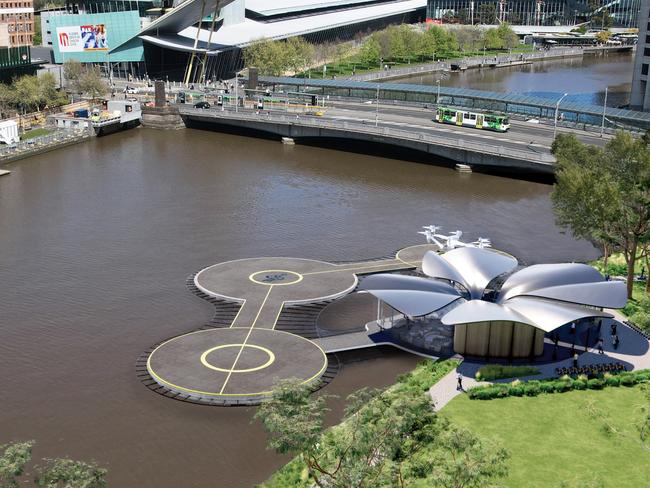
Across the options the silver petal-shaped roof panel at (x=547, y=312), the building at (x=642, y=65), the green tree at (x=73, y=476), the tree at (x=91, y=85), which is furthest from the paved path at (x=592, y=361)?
the tree at (x=91, y=85)

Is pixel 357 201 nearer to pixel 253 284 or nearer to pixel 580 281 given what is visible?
pixel 253 284

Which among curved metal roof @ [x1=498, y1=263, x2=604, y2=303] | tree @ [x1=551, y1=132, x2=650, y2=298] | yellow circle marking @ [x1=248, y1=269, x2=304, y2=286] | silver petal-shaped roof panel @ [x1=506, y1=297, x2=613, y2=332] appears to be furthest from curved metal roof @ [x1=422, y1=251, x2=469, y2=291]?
tree @ [x1=551, y1=132, x2=650, y2=298]

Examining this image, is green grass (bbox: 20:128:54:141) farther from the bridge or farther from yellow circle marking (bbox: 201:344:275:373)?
yellow circle marking (bbox: 201:344:275:373)

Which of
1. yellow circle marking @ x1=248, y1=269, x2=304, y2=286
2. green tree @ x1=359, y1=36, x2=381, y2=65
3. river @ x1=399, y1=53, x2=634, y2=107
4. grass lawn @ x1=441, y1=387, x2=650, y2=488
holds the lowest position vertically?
grass lawn @ x1=441, y1=387, x2=650, y2=488

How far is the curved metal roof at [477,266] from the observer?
51.0 meters

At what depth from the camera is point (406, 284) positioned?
167 feet

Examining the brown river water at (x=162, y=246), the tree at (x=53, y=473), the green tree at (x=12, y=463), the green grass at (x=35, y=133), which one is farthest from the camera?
the green grass at (x=35, y=133)

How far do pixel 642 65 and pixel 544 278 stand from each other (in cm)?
9316

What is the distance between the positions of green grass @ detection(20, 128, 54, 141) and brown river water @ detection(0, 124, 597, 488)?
21.5 ft

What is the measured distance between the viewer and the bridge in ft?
302

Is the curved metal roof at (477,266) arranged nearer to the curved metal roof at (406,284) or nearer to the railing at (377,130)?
the curved metal roof at (406,284)

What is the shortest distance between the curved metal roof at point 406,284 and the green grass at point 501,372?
240 inches

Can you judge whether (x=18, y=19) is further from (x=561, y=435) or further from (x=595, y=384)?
(x=561, y=435)

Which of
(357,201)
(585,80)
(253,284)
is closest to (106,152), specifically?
(357,201)
